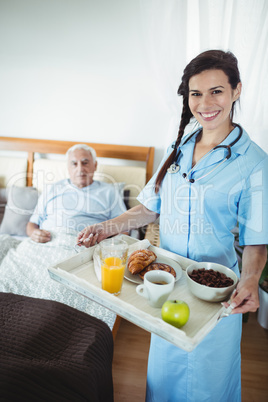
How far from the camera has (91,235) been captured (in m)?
1.23

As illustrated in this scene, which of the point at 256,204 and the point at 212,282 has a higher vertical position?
the point at 256,204

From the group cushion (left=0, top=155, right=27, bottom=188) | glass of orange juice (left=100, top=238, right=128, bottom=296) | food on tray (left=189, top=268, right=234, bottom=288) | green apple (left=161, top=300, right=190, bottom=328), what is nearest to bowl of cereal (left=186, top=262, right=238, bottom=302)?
food on tray (left=189, top=268, right=234, bottom=288)

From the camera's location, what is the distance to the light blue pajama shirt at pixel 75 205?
235 centimetres

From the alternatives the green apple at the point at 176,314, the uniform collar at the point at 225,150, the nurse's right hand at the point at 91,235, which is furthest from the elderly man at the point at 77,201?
the green apple at the point at 176,314

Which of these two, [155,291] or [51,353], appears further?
[51,353]

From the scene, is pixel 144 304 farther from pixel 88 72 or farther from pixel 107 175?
pixel 88 72

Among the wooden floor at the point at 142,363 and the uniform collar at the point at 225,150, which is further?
the wooden floor at the point at 142,363

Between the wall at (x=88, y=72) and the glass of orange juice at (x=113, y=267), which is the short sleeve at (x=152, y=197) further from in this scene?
the wall at (x=88, y=72)

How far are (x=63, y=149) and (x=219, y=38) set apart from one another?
1.71 metres

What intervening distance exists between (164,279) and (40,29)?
2730mm

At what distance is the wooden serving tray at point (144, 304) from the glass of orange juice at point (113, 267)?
0.04m

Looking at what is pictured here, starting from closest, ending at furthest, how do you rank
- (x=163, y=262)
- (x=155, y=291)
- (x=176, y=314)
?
(x=176, y=314)
(x=155, y=291)
(x=163, y=262)

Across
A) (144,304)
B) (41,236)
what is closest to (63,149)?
(41,236)

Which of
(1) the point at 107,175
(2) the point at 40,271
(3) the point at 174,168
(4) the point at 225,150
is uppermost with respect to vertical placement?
(4) the point at 225,150
